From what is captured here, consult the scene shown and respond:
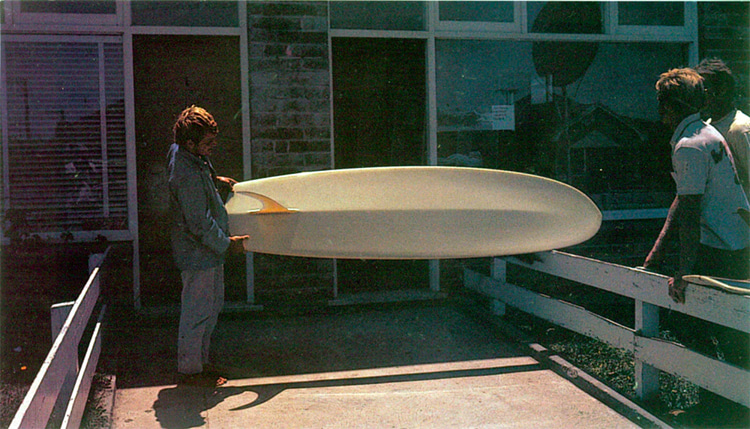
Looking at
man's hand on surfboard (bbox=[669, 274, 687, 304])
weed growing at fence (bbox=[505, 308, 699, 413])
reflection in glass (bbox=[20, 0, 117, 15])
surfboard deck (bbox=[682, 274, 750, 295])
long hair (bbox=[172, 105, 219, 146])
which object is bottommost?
weed growing at fence (bbox=[505, 308, 699, 413])

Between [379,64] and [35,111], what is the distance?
2948 millimetres

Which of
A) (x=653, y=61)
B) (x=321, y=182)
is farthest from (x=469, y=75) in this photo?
(x=321, y=182)

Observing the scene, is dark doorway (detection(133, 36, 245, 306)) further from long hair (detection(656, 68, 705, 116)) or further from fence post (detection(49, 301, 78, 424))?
long hair (detection(656, 68, 705, 116))

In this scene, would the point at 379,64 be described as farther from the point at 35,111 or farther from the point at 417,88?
the point at 35,111

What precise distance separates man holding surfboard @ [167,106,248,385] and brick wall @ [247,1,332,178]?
1.76 metres

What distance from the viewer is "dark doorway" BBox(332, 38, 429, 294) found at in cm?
589

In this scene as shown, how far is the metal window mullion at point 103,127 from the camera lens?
211 inches

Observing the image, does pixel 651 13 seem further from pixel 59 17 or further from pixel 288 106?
pixel 59 17

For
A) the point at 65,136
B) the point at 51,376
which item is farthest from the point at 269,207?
the point at 65,136

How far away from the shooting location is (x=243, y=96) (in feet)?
18.1

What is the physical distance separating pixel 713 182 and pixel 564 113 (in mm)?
3425

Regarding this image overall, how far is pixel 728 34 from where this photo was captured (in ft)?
21.6

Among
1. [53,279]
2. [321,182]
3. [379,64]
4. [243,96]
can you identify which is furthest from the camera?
[379,64]

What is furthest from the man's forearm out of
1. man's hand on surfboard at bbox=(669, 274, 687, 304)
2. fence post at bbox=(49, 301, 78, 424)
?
fence post at bbox=(49, 301, 78, 424)
